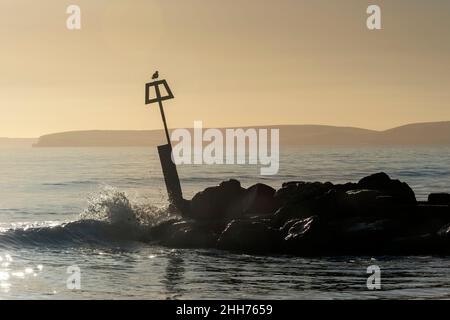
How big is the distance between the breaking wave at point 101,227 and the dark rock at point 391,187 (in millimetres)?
6766

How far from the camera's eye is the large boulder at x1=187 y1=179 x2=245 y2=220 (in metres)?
26.0

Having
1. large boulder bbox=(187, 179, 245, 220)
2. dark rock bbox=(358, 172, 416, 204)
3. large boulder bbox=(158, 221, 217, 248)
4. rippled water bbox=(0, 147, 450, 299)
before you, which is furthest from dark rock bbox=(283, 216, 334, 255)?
large boulder bbox=(187, 179, 245, 220)

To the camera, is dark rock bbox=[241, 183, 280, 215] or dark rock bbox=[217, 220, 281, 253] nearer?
dark rock bbox=[217, 220, 281, 253]

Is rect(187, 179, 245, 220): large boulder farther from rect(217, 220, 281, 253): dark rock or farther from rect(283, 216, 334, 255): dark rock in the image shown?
rect(283, 216, 334, 255): dark rock

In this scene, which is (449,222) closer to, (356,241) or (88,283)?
(356,241)

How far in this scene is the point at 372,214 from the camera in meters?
22.5

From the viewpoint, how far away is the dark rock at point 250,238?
22.1m

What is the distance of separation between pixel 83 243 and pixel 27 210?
18045 millimetres

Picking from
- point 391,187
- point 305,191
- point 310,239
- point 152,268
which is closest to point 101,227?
point 305,191

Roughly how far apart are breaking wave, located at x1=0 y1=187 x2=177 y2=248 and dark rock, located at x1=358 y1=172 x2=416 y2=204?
6766mm

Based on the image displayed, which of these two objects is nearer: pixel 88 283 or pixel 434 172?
pixel 88 283

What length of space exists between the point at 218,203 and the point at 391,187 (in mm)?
5551
